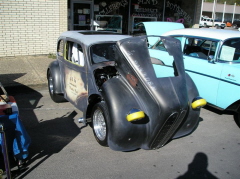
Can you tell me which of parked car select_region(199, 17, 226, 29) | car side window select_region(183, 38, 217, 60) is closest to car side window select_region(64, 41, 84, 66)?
car side window select_region(183, 38, 217, 60)

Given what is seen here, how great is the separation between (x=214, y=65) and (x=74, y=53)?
2945 mm

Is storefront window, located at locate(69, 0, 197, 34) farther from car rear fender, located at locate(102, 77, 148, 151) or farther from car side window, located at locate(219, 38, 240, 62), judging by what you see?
car rear fender, located at locate(102, 77, 148, 151)

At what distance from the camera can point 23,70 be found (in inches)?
332

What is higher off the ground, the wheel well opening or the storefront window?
the storefront window

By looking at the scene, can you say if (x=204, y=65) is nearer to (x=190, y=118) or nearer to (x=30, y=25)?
(x=190, y=118)

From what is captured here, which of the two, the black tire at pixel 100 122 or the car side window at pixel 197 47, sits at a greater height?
the car side window at pixel 197 47

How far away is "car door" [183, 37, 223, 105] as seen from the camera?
547cm

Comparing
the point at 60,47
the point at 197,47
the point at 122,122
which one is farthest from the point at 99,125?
the point at 197,47

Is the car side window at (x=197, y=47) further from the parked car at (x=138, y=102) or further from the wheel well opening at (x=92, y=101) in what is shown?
the wheel well opening at (x=92, y=101)

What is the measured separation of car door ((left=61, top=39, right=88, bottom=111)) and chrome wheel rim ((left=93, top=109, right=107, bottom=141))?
42 cm

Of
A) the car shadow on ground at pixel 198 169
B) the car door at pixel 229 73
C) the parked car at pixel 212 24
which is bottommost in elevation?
the car shadow on ground at pixel 198 169

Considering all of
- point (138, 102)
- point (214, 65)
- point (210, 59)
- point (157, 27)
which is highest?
point (157, 27)

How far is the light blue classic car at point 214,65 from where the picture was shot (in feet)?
16.9

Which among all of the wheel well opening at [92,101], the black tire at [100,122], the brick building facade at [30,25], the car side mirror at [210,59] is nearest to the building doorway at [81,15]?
the brick building facade at [30,25]
